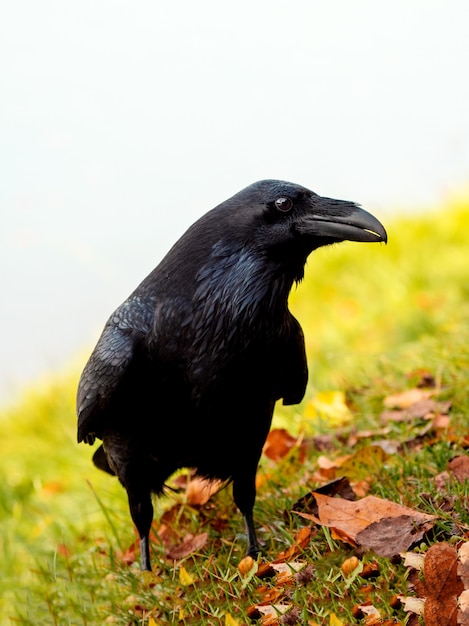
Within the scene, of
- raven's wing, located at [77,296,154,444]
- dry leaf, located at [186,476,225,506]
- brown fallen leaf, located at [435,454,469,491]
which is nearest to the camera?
raven's wing, located at [77,296,154,444]

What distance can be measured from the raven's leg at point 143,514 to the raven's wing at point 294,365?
2.16 ft

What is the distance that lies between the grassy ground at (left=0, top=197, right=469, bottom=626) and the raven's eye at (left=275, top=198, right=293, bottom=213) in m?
0.85

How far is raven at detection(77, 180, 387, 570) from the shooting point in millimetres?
2986

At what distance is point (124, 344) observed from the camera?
3051 millimetres

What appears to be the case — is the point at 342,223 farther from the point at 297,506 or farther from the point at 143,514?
the point at 143,514

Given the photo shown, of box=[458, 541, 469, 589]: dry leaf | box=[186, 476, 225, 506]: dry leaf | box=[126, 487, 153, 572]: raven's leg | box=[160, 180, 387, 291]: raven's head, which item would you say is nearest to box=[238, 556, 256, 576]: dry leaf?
box=[126, 487, 153, 572]: raven's leg

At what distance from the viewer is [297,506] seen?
11.1 ft

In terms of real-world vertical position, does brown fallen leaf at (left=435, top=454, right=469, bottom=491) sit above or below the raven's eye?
below

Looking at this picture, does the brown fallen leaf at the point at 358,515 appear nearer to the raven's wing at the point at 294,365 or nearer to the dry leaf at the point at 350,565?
the dry leaf at the point at 350,565

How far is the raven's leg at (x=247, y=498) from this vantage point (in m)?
3.30

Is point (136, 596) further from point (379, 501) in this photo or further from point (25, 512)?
point (25, 512)

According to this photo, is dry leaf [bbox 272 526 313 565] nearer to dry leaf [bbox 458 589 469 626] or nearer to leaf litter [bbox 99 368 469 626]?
leaf litter [bbox 99 368 469 626]

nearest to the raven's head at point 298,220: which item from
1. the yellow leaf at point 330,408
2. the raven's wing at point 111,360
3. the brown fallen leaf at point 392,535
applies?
the raven's wing at point 111,360

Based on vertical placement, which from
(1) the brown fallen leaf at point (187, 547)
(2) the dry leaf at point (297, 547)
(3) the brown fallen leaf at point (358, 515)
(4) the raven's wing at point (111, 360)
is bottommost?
(1) the brown fallen leaf at point (187, 547)
